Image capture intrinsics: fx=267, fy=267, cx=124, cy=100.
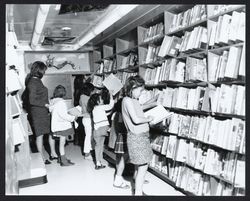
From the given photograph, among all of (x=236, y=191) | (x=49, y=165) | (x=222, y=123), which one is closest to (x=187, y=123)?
(x=222, y=123)

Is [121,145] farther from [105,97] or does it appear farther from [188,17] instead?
[188,17]

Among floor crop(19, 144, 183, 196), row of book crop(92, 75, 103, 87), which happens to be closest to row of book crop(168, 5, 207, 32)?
floor crop(19, 144, 183, 196)

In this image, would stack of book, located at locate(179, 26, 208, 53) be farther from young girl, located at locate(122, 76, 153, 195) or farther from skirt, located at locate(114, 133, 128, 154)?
skirt, located at locate(114, 133, 128, 154)

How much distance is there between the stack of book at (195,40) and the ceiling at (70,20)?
1.66 ft

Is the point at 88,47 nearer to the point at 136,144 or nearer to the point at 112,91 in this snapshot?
the point at 112,91

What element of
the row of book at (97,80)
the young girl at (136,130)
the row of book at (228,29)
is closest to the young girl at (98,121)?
the young girl at (136,130)

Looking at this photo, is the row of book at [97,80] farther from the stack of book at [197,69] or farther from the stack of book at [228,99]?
the stack of book at [228,99]

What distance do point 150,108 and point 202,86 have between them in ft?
3.20

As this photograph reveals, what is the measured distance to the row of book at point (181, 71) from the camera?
2777mm

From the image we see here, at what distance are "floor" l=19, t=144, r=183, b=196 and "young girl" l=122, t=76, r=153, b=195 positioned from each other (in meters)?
0.52

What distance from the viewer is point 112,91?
426cm

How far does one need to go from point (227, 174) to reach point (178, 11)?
6.62 feet

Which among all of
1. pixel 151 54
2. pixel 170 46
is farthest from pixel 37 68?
pixel 170 46

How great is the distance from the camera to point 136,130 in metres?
2.64
